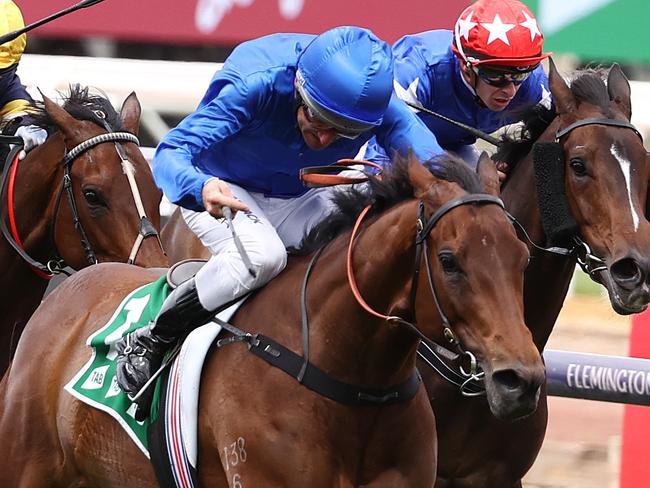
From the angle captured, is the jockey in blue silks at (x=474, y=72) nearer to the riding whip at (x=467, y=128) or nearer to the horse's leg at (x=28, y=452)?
the riding whip at (x=467, y=128)

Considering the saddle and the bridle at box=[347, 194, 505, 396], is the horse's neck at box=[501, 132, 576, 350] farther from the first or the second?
the saddle

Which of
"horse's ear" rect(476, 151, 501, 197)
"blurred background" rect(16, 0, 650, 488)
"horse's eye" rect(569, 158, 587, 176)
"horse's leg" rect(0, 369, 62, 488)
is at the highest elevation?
"horse's ear" rect(476, 151, 501, 197)

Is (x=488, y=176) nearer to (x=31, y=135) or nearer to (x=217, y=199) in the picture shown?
(x=217, y=199)

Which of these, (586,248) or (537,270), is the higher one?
(586,248)

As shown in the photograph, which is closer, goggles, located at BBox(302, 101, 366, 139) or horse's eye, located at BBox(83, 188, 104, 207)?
goggles, located at BBox(302, 101, 366, 139)

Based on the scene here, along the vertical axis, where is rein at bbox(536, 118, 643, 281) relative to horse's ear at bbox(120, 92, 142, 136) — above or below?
above

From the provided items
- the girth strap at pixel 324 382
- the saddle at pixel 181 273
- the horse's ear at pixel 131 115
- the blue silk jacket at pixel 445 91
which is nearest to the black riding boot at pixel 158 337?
the saddle at pixel 181 273

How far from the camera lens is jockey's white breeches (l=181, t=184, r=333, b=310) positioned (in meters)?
4.34

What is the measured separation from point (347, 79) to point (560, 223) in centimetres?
102

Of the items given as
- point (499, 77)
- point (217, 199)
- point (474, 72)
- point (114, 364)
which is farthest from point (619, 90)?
point (114, 364)

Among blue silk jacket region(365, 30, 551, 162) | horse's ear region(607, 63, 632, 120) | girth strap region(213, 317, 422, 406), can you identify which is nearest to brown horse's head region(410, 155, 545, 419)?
girth strap region(213, 317, 422, 406)

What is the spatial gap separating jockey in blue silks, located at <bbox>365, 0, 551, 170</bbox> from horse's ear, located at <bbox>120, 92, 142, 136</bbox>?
1365 mm

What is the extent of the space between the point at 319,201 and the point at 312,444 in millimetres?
964

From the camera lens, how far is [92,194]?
19.3ft
